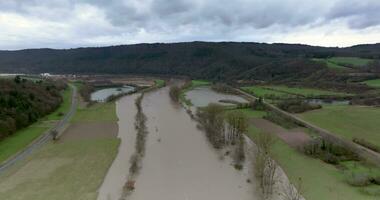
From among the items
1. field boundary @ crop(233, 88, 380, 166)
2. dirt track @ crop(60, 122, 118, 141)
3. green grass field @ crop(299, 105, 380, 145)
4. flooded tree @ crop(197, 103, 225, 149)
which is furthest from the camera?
dirt track @ crop(60, 122, 118, 141)

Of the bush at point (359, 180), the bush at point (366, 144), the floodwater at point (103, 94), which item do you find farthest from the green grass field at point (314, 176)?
the floodwater at point (103, 94)

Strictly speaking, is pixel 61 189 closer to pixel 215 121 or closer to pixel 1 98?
pixel 215 121

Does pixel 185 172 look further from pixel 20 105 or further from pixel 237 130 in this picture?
pixel 20 105

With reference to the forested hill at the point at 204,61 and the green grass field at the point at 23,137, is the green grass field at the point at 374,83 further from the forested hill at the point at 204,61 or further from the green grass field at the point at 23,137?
the green grass field at the point at 23,137

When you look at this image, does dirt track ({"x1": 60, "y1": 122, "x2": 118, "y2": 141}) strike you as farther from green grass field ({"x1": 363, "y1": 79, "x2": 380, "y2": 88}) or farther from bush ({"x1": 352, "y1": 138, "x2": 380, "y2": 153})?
green grass field ({"x1": 363, "y1": 79, "x2": 380, "y2": 88})

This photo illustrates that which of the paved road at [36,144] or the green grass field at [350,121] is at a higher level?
the green grass field at [350,121]

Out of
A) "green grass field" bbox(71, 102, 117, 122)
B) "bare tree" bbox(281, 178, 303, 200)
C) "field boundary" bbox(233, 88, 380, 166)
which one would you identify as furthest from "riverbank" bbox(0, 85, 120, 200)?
"field boundary" bbox(233, 88, 380, 166)
